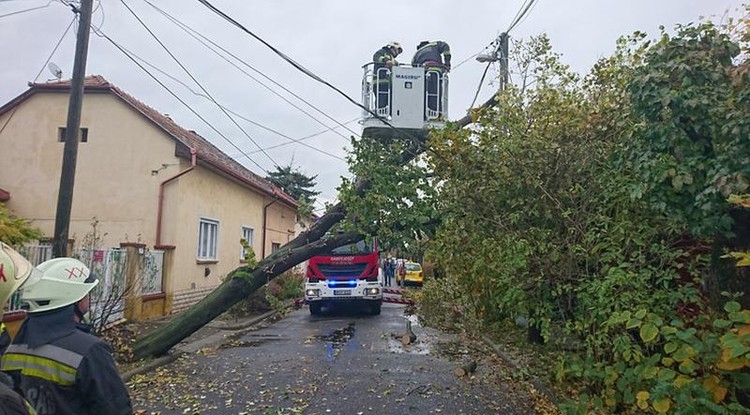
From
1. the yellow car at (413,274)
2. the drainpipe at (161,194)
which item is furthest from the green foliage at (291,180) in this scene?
the drainpipe at (161,194)

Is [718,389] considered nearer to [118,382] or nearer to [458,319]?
[118,382]

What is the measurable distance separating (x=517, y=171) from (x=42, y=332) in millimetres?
5488

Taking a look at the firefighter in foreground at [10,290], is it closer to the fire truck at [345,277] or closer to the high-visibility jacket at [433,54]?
the high-visibility jacket at [433,54]

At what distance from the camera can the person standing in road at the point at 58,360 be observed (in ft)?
8.20

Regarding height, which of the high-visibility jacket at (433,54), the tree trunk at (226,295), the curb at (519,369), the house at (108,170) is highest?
the high-visibility jacket at (433,54)

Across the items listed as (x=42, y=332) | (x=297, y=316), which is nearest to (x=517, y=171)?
(x=42, y=332)

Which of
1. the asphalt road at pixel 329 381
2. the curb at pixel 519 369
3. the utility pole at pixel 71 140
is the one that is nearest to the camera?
the asphalt road at pixel 329 381

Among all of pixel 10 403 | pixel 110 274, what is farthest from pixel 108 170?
pixel 10 403

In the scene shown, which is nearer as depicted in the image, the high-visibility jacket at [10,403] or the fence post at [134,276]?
the high-visibility jacket at [10,403]

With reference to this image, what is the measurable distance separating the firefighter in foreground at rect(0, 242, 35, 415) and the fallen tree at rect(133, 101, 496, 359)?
7588 millimetres

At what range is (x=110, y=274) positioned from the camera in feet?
34.1

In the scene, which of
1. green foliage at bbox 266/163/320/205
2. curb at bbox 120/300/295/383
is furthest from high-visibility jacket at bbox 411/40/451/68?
green foliage at bbox 266/163/320/205

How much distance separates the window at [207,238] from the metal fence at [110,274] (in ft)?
8.20

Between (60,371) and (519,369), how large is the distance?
272 inches
